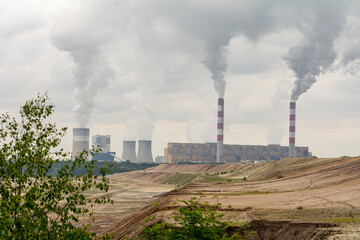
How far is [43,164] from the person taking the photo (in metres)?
11.8

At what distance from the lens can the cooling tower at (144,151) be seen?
7090 inches

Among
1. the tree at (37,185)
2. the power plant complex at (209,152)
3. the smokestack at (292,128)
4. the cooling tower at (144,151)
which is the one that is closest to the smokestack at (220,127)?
the power plant complex at (209,152)

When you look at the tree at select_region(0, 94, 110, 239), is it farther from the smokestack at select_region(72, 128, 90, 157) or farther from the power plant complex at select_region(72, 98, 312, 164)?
the power plant complex at select_region(72, 98, 312, 164)

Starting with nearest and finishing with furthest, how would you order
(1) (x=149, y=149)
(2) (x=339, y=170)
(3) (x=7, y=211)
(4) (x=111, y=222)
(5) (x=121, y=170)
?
(3) (x=7, y=211)
(4) (x=111, y=222)
(2) (x=339, y=170)
(5) (x=121, y=170)
(1) (x=149, y=149)

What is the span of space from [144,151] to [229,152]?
35461 mm

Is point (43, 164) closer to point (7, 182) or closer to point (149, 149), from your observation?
point (7, 182)

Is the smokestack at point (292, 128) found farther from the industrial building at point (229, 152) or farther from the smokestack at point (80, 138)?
the smokestack at point (80, 138)

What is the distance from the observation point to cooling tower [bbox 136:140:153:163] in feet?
591

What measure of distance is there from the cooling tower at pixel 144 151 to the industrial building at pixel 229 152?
30.4 feet

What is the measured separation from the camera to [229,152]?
577 ft

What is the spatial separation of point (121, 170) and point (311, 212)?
432ft

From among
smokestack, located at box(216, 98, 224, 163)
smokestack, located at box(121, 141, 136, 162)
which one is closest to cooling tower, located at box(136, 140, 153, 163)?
smokestack, located at box(121, 141, 136, 162)

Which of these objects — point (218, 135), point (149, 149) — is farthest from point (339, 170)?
point (149, 149)

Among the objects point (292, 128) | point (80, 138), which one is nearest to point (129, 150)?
point (80, 138)
